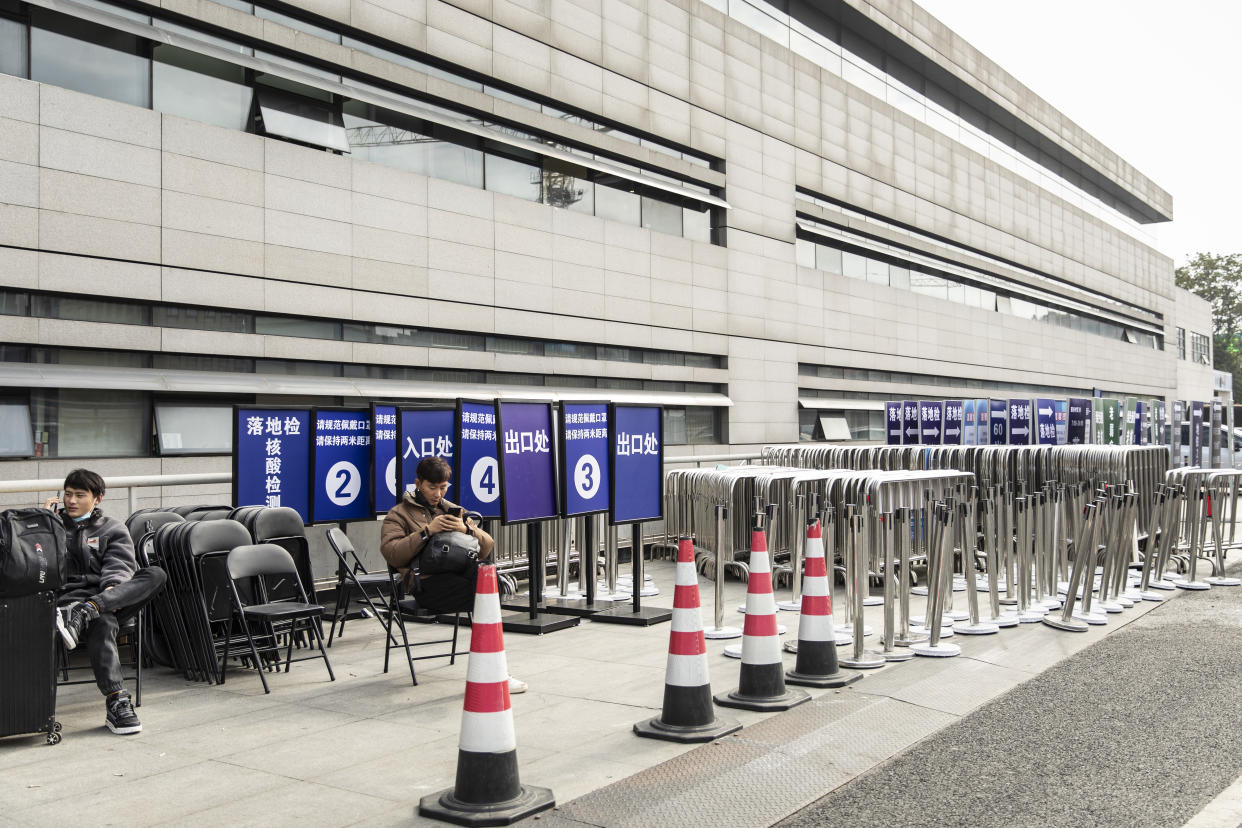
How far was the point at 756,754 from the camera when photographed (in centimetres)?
549

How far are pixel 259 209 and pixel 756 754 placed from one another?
1081cm

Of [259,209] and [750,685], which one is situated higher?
[259,209]

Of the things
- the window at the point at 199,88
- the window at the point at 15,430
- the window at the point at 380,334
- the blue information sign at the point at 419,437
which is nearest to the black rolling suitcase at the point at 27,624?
the blue information sign at the point at 419,437

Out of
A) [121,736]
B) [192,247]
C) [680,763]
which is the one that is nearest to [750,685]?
[680,763]

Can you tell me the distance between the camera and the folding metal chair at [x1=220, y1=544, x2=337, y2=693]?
23.6 feet

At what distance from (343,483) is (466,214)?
743 centimetres

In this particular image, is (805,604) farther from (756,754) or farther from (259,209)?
(259,209)

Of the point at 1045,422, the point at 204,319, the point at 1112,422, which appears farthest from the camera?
the point at 1112,422

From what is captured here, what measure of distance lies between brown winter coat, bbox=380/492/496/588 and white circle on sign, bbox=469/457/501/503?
1616mm

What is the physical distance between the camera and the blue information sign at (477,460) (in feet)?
31.3

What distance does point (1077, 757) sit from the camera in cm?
548

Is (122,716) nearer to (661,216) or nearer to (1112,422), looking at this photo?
(661,216)

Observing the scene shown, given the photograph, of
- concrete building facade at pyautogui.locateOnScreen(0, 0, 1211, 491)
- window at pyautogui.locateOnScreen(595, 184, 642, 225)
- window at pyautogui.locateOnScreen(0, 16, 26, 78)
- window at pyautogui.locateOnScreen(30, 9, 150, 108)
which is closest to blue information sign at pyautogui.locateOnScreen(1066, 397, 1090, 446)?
concrete building facade at pyautogui.locateOnScreen(0, 0, 1211, 491)

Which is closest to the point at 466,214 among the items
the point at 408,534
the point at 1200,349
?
the point at 408,534
